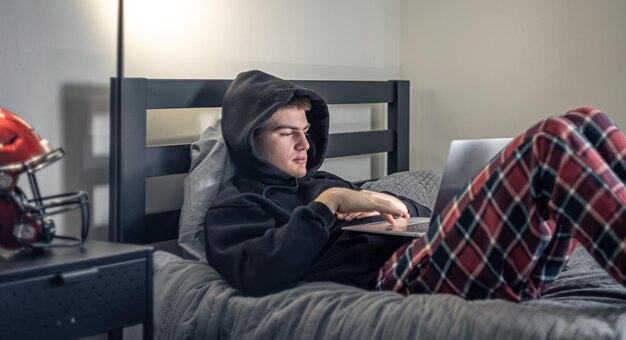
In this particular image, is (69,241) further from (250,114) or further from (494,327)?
(494,327)

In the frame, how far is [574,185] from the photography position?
147 cm

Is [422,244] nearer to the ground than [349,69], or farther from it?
nearer to the ground

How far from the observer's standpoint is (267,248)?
1734 mm

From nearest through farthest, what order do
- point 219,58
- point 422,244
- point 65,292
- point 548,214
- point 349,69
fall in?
point 65,292 < point 548,214 < point 422,244 < point 219,58 < point 349,69

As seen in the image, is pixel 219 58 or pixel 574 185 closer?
pixel 574 185

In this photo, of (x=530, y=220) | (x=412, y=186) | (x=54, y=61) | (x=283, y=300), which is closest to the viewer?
(x=530, y=220)

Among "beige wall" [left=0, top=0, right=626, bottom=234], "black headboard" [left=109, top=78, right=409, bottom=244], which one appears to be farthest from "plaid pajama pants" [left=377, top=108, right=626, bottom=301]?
"beige wall" [left=0, top=0, right=626, bottom=234]

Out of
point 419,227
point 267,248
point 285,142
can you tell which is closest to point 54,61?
point 285,142

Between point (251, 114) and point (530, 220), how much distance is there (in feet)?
2.56

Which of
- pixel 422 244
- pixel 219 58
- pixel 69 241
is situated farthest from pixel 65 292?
pixel 219 58

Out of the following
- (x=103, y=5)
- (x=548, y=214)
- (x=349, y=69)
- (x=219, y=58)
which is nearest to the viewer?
(x=548, y=214)

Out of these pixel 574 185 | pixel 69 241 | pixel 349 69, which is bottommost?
pixel 69 241

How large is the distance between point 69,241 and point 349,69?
1518 millimetres

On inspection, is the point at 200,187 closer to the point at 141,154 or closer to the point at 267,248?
the point at 141,154
